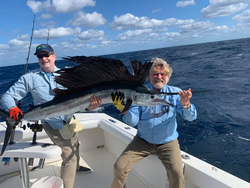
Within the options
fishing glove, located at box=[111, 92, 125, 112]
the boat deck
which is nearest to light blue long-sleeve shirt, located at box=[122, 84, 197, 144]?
fishing glove, located at box=[111, 92, 125, 112]

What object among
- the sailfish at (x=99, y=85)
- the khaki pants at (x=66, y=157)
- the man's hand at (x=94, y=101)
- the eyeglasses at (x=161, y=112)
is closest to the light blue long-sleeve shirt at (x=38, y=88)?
the khaki pants at (x=66, y=157)

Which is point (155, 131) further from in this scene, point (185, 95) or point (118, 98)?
point (118, 98)

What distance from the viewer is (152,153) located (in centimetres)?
200

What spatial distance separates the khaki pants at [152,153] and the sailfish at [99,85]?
0.61 m

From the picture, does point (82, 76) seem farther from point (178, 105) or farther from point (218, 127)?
point (218, 127)

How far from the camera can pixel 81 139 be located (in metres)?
3.21

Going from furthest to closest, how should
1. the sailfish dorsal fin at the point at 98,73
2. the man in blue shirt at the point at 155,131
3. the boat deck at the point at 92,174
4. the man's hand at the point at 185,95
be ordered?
the boat deck at the point at 92,174
the man in blue shirt at the point at 155,131
the man's hand at the point at 185,95
the sailfish dorsal fin at the point at 98,73

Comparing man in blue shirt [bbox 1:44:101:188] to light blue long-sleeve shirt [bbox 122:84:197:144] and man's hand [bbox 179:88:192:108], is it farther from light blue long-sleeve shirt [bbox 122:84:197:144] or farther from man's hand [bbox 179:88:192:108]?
man's hand [bbox 179:88:192:108]

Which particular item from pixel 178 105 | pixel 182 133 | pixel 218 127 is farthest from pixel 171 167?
pixel 218 127

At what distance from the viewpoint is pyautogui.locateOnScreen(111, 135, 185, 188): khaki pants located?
175 centimetres

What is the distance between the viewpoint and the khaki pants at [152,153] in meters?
1.75

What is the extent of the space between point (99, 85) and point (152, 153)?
2.99 ft

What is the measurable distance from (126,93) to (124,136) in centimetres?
115

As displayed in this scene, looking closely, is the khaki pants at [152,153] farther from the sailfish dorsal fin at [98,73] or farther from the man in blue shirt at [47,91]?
the sailfish dorsal fin at [98,73]
